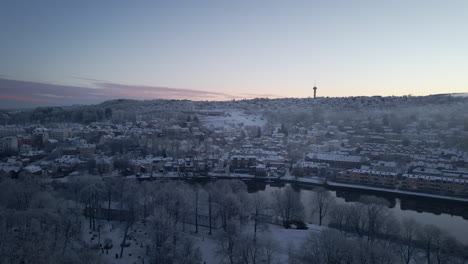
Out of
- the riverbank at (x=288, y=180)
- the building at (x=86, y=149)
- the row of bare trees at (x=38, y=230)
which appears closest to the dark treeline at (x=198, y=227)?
the row of bare trees at (x=38, y=230)

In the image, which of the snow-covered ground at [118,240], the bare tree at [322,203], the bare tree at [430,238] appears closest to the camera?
the snow-covered ground at [118,240]

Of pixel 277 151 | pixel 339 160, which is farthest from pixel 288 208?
pixel 277 151

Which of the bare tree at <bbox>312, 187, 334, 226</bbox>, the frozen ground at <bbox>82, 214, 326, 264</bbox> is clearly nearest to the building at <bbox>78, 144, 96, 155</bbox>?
the frozen ground at <bbox>82, 214, 326, 264</bbox>

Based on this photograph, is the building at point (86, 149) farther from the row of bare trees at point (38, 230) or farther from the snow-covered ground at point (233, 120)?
the snow-covered ground at point (233, 120)

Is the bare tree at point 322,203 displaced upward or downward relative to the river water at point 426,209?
upward

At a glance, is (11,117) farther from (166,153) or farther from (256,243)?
(256,243)

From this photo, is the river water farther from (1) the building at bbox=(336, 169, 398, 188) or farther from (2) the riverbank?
(1) the building at bbox=(336, 169, 398, 188)

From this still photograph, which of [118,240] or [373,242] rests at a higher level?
[373,242]

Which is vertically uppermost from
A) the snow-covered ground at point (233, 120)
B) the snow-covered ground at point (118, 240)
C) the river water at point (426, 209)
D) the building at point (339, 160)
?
the snow-covered ground at point (233, 120)

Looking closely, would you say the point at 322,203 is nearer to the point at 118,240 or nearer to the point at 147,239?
the point at 147,239
